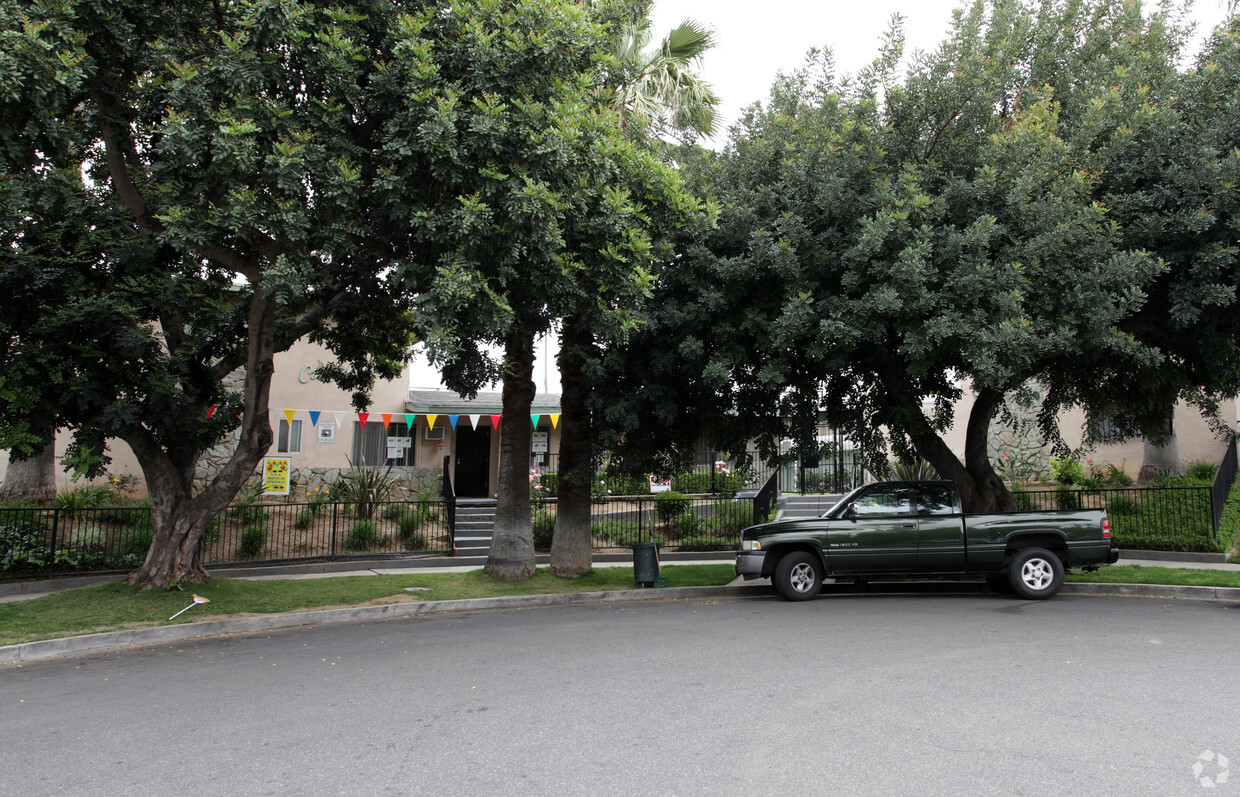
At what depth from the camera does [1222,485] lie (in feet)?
49.2

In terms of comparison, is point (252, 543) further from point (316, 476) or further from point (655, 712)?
point (655, 712)

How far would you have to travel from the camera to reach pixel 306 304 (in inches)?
429

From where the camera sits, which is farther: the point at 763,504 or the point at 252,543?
the point at 763,504

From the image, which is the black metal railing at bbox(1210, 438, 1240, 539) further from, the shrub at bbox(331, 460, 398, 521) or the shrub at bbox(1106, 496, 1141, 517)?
the shrub at bbox(331, 460, 398, 521)

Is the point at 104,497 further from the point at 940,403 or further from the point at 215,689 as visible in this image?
the point at 940,403

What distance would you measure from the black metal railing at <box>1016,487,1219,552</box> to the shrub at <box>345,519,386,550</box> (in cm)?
1399

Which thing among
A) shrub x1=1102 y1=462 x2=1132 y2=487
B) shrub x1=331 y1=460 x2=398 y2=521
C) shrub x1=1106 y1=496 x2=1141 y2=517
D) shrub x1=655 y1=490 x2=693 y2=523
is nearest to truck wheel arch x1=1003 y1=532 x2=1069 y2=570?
shrub x1=1106 y1=496 x2=1141 y2=517

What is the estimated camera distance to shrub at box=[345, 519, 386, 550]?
15906mm

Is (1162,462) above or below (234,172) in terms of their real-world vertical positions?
below

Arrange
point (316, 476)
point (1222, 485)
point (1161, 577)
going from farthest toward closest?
1. point (316, 476)
2. point (1222, 485)
3. point (1161, 577)

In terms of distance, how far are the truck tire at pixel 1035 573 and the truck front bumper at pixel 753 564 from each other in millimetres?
3515

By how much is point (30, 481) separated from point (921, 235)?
1577 centimetres

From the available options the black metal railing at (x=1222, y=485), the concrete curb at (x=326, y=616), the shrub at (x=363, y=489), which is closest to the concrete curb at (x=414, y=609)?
the concrete curb at (x=326, y=616)

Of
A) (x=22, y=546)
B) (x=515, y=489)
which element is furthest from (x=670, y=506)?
(x=22, y=546)
